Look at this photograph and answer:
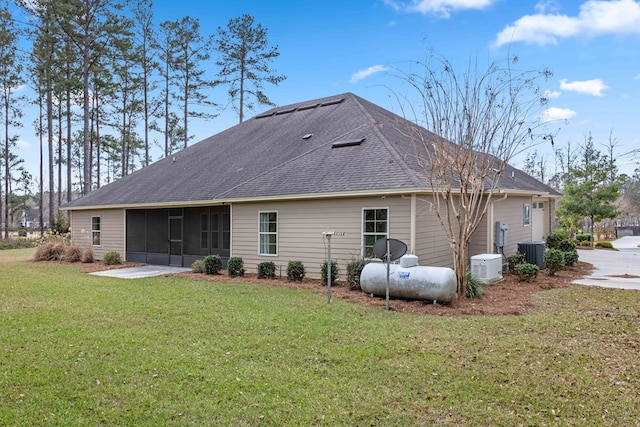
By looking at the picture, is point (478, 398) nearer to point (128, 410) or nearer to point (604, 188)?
point (128, 410)

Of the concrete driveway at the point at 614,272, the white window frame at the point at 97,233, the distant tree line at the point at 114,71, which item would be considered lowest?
the concrete driveway at the point at 614,272

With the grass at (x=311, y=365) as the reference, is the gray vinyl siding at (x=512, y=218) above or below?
above

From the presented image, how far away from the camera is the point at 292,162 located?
13.4 m

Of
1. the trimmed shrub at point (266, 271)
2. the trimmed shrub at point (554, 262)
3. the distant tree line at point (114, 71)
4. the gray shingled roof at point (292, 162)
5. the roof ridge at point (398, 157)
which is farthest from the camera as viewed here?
the distant tree line at point (114, 71)

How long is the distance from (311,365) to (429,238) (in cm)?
652

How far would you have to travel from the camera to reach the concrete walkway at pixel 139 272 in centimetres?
1282

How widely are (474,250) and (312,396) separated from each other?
32.9 feet

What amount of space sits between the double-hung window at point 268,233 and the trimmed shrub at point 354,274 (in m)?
3.01

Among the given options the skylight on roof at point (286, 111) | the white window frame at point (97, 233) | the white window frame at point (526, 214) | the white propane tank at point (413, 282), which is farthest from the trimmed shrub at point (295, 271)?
the white window frame at point (97, 233)

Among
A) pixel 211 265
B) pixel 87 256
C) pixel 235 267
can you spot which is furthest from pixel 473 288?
pixel 87 256

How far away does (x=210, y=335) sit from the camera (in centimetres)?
596

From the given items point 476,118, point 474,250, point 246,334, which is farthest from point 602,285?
point 246,334

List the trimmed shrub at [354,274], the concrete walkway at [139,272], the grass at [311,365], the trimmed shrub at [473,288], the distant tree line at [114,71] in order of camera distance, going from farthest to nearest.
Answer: the distant tree line at [114,71], the concrete walkway at [139,272], the trimmed shrub at [354,274], the trimmed shrub at [473,288], the grass at [311,365]

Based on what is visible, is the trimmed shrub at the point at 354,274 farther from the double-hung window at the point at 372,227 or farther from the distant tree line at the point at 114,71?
the distant tree line at the point at 114,71
